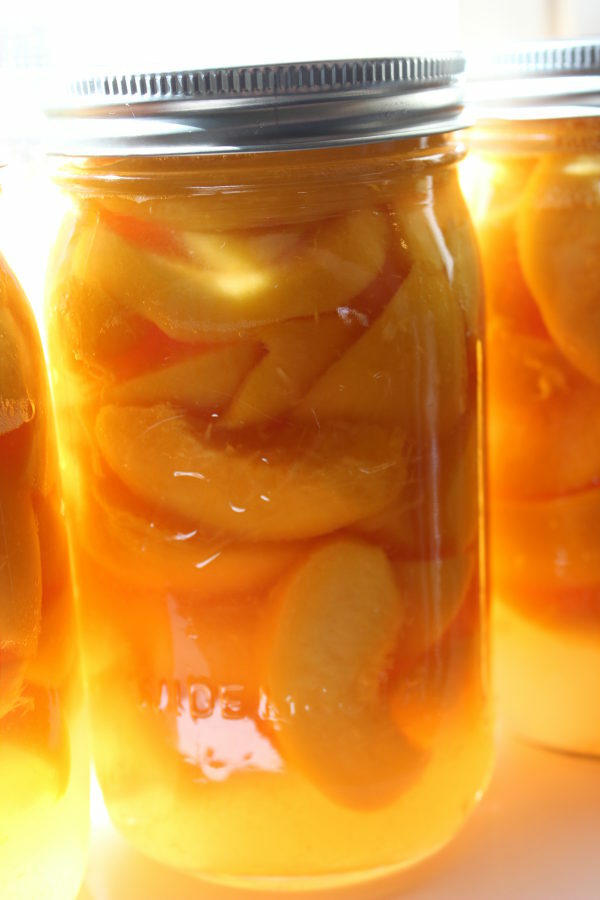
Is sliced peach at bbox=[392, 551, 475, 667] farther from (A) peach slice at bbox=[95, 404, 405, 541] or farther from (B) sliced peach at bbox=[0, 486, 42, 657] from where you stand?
(B) sliced peach at bbox=[0, 486, 42, 657]

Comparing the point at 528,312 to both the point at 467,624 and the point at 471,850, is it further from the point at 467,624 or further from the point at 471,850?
the point at 471,850

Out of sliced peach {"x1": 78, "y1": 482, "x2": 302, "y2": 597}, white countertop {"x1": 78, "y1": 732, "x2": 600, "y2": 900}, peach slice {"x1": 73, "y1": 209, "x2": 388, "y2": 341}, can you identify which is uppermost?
peach slice {"x1": 73, "y1": 209, "x2": 388, "y2": 341}

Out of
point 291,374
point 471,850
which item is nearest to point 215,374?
point 291,374

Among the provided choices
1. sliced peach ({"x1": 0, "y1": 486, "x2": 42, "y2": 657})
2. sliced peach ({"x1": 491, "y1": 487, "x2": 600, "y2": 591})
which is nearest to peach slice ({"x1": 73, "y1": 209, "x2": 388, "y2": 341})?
sliced peach ({"x1": 0, "y1": 486, "x2": 42, "y2": 657})

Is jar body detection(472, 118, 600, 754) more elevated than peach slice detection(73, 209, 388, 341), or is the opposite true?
peach slice detection(73, 209, 388, 341)

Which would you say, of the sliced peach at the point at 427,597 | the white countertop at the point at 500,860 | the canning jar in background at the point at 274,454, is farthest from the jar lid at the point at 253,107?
the white countertop at the point at 500,860

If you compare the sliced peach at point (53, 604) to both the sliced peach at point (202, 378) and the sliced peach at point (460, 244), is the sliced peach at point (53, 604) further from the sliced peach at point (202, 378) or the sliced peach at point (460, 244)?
the sliced peach at point (460, 244)
